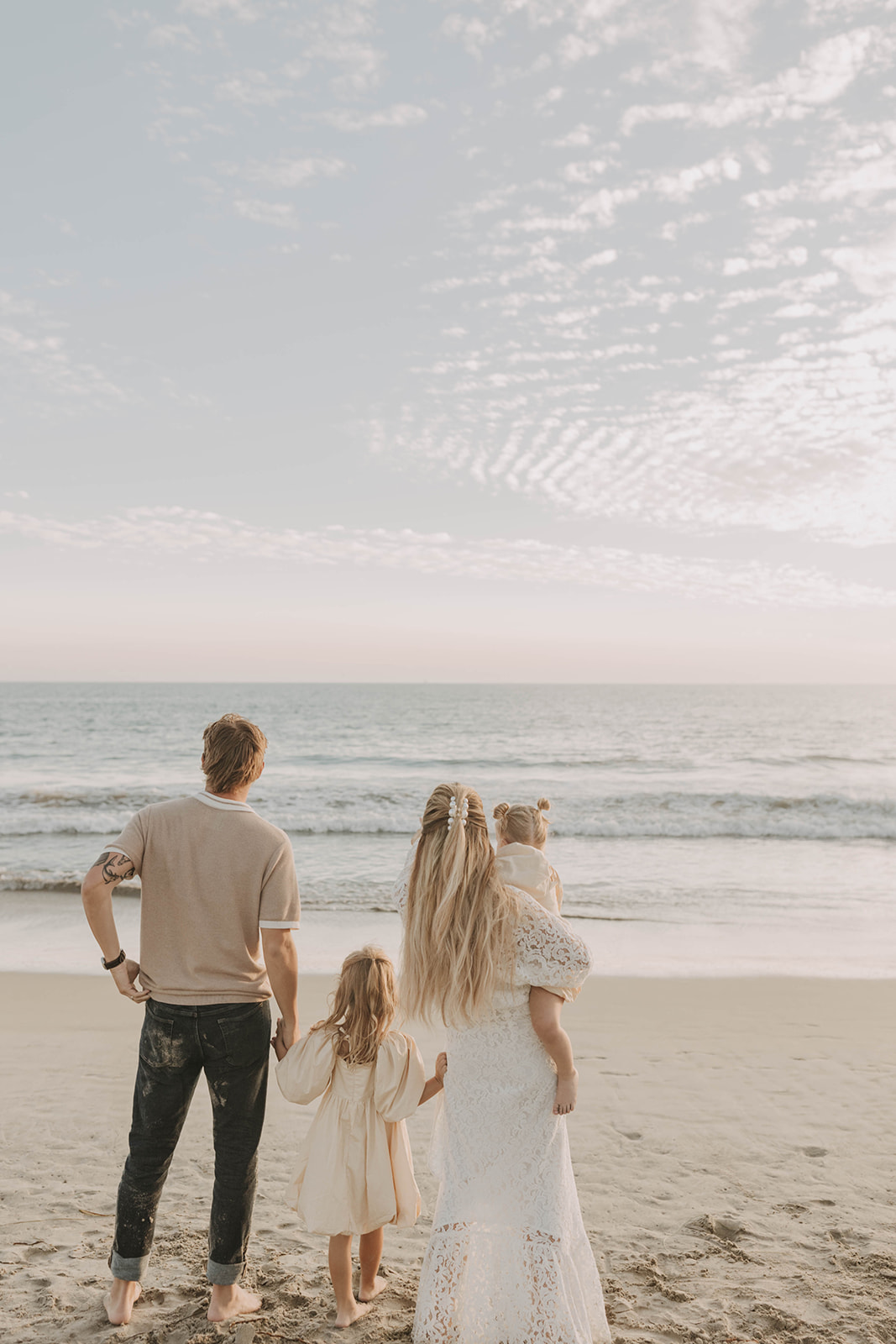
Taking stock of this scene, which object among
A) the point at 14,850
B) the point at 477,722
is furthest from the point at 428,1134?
→ the point at 477,722

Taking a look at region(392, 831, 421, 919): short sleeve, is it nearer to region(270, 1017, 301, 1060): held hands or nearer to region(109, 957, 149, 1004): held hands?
region(270, 1017, 301, 1060): held hands

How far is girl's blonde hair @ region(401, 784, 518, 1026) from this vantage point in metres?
2.33

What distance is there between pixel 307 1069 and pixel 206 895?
2.18ft

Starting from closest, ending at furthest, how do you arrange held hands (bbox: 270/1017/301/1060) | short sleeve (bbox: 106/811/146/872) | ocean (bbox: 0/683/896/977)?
short sleeve (bbox: 106/811/146/872) < held hands (bbox: 270/1017/301/1060) < ocean (bbox: 0/683/896/977)

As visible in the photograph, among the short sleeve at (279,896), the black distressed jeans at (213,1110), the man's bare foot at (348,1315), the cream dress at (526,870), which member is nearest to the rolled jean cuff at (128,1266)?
the black distressed jeans at (213,1110)

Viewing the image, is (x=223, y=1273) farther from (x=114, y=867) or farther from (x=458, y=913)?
(x=458, y=913)

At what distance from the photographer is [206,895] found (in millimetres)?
2586

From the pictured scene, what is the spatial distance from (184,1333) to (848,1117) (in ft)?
11.8

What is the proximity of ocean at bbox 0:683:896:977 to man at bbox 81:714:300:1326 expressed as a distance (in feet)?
15.3

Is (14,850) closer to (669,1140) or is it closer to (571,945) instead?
(669,1140)

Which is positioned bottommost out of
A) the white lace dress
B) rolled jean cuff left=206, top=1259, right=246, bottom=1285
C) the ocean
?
the ocean

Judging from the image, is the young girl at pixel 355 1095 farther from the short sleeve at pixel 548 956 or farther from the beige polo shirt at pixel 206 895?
the short sleeve at pixel 548 956

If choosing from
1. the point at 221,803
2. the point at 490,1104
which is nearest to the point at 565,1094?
the point at 490,1104

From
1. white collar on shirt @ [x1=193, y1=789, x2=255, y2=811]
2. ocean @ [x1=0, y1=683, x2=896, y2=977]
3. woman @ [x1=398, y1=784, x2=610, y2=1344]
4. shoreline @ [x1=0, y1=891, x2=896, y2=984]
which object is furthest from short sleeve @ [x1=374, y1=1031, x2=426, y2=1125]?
ocean @ [x1=0, y1=683, x2=896, y2=977]
